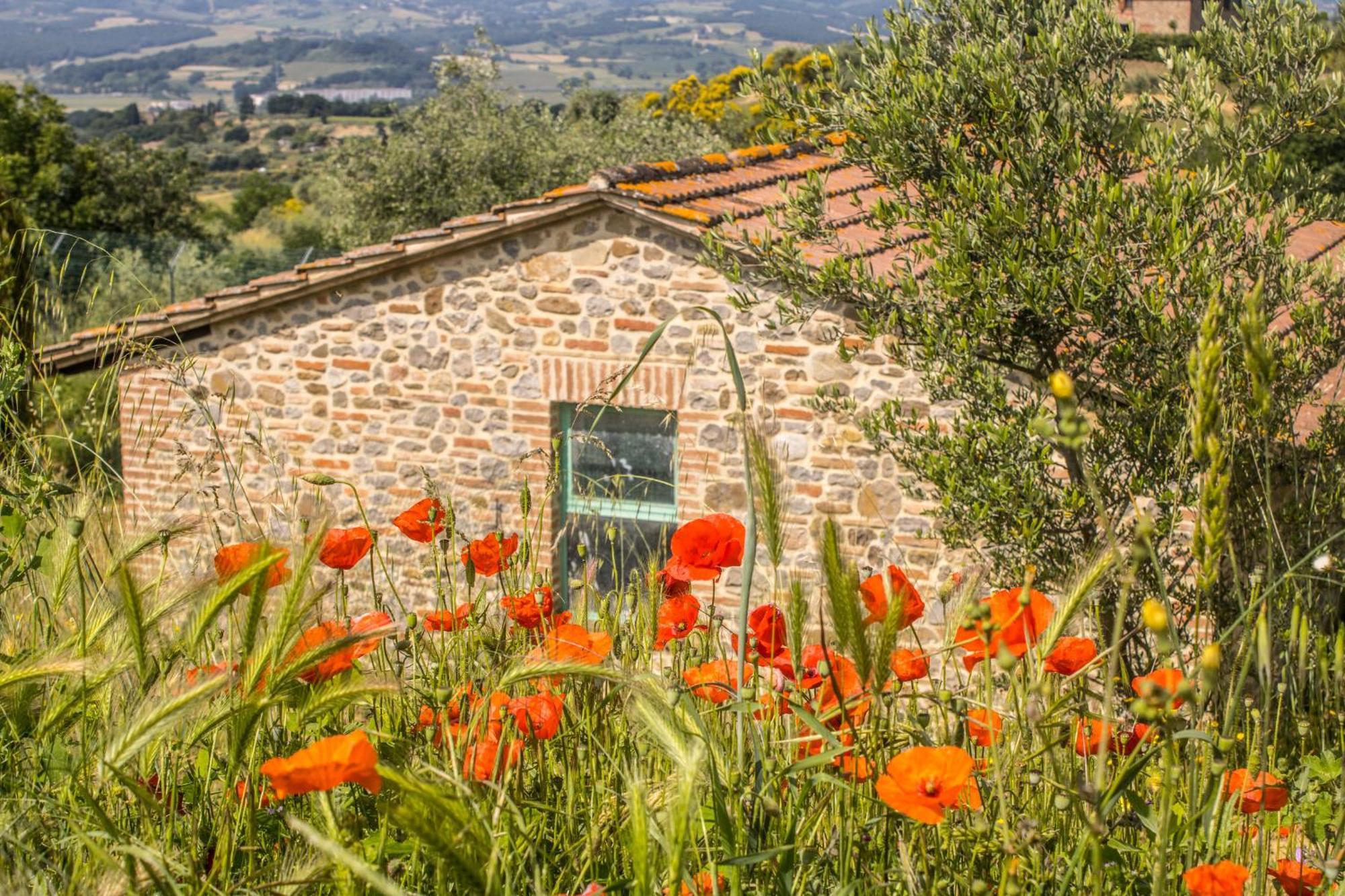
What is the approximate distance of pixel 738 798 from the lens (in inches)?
66.3

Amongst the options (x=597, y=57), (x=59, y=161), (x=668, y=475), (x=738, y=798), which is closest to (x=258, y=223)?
(x=59, y=161)

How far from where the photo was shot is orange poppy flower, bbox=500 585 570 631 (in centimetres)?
215

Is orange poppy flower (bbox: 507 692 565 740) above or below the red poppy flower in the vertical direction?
below

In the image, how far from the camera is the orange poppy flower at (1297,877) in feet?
5.41

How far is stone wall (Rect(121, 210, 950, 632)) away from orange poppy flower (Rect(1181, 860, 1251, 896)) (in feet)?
19.6

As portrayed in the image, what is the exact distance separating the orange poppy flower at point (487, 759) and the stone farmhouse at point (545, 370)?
584cm

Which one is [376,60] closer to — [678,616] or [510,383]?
[510,383]

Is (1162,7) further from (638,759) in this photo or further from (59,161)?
(638,759)

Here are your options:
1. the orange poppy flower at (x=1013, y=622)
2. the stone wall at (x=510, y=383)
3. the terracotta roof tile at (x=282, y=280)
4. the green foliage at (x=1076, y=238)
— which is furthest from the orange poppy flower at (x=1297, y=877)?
the terracotta roof tile at (x=282, y=280)

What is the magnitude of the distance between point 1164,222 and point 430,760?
121 inches

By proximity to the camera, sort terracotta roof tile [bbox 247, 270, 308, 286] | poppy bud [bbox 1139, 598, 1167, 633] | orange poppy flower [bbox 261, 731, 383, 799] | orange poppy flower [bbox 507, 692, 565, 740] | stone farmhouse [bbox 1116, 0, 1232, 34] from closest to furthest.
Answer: poppy bud [bbox 1139, 598, 1167, 633] → orange poppy flower [bbox 261, 731, 383, 799] → orange poppy flower [bbox 507, 692, 565, 740] → terracotta roof tile [bbox 247, 270, 308, 286] → stone farmhouse [bbox 1116, 0, 1232, 34]

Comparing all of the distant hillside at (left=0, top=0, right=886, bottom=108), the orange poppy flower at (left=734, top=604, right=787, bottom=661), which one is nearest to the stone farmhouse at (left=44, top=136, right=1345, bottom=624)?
the orange poppy flower at (left=734, top=604, right=787, bottom=661)

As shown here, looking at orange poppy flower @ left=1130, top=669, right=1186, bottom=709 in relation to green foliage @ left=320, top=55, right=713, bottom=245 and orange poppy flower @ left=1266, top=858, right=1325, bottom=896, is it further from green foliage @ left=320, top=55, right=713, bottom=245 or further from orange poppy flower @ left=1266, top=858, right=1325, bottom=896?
green foliage @ left=320, top=55, right=713, bottom=245

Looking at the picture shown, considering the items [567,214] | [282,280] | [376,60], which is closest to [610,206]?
[567,214]
